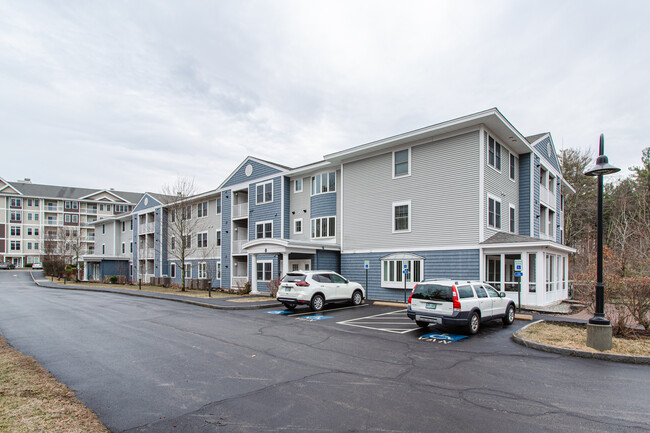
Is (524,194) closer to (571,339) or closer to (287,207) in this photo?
(571,339)

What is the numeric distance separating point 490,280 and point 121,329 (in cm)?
1685

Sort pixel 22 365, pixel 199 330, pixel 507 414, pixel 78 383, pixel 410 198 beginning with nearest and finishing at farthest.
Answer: pixel 507 414, pixel 78 383, pixel 22 365, pixel 199 330, pixel 410 198

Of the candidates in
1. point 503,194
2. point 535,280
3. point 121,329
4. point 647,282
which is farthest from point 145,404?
point 503,194

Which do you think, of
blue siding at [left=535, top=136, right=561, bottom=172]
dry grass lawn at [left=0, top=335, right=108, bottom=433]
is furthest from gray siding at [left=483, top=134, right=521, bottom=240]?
dry grass lawn at [left=0, top=335, right=108, bottom=433]

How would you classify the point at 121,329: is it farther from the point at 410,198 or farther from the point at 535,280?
the point at 535,280

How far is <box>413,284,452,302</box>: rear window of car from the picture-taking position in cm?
1124

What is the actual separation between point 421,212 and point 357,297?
18.7ft

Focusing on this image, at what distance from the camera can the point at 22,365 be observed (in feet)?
25.0

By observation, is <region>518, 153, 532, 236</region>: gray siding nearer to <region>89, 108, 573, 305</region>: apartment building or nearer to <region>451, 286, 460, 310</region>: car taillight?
<region>89, 108, 573, 305</region>: apartment building

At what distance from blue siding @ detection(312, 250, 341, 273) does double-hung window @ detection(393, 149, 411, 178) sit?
6.54 metres

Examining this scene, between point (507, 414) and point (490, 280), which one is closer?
point (507, 414)

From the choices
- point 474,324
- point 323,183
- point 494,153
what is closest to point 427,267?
point 494,153

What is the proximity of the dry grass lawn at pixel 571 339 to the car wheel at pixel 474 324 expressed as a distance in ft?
3.94

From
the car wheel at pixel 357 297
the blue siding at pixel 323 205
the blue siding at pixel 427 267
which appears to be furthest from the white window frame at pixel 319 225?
the car wheel at pixel 357 297
